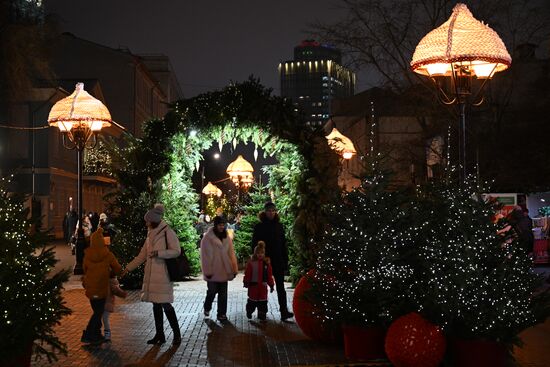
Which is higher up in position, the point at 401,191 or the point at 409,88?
the point at 409,88

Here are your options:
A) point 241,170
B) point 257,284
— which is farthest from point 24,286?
point 241,170

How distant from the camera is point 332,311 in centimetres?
981

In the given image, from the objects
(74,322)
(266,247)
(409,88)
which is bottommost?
(74,322)

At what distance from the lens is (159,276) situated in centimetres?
1099

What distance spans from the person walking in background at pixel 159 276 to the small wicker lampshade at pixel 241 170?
92.3 ft

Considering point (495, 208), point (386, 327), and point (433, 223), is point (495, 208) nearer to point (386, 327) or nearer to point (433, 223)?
point (433, 223)

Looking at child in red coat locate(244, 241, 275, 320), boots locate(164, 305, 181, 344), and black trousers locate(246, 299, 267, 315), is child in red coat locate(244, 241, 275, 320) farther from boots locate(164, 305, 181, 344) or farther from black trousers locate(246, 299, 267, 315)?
boots locate(164, 305, 181, 344)

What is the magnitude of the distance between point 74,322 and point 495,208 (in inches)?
284

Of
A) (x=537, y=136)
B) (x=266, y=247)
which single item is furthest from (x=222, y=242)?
(x=537, y=136)

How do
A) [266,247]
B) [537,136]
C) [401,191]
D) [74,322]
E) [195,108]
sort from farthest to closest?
[537,136]
[195,108]
[266,247]
[74,322]
[401,191]

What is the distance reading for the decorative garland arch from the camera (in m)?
17.6

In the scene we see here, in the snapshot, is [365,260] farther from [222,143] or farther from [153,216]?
[222,143]

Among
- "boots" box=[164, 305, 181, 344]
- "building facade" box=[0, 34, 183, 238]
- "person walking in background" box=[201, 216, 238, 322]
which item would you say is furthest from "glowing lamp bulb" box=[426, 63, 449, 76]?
"building facade" box=[0, 34, 183, 238]

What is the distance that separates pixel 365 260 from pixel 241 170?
98.1 feet
